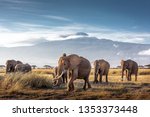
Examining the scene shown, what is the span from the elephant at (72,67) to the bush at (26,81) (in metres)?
0.55

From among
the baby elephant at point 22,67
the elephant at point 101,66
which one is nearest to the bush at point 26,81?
the elephant at point 101,66

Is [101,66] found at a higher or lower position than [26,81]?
higher

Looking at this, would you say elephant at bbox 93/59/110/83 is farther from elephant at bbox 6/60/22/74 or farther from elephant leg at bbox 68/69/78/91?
elephant leg at bbox 68/69/78/91

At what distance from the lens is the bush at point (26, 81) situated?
62.4 ft

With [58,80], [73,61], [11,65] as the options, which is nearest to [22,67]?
[11,65]

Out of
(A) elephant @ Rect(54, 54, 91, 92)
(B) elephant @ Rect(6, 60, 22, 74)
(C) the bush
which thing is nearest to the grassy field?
(C) the bush

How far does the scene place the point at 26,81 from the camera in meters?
19.3

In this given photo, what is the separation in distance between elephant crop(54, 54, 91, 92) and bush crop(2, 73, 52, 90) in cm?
55

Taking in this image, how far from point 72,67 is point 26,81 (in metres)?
1.90

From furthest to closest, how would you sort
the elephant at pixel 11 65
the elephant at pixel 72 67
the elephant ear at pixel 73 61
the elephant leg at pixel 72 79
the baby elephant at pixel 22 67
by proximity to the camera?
the elephant at pixel 11 65, the baby elephant at pixel 22 67, the elephant ear at pixel 73 61, the elephant at pixel 72 67, the elephant leg at pixel 72 79

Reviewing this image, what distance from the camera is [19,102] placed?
1461 cm

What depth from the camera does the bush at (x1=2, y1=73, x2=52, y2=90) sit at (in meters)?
19.0

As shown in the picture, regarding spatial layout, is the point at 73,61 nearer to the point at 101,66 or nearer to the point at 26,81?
the point at 26,81

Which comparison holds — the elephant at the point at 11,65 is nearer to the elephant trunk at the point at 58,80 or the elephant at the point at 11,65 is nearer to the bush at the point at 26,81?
the elephant trunk at the point at 58,80
